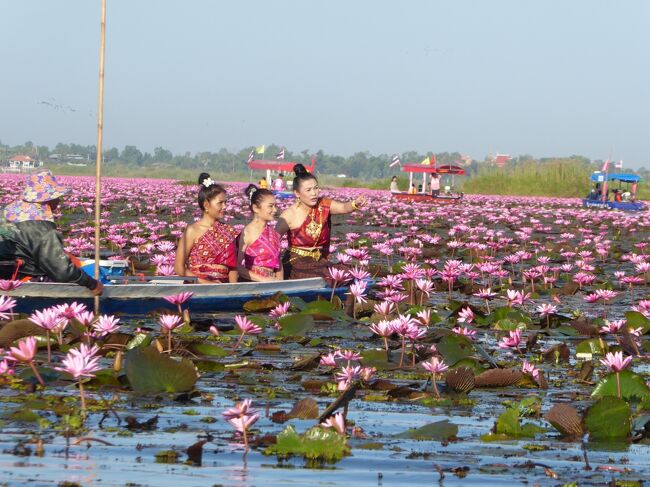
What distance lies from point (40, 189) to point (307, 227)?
3085 mm

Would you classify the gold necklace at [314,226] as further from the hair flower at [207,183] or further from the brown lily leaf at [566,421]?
the brown lily leaf at [566,421]

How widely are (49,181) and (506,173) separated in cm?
4987

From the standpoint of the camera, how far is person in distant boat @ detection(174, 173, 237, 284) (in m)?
8.84

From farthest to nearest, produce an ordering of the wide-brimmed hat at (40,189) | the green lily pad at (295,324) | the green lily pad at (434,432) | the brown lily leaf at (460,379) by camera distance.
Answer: the wide-brimmed hat at (40,189)
the green lily pad at (295,324)
the brown lily leaf at (460,379)
the green lily pad at (434,432)

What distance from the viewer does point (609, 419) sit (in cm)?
405

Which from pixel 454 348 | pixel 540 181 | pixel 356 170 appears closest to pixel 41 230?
pixel 454 348

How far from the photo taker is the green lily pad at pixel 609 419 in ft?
13.2

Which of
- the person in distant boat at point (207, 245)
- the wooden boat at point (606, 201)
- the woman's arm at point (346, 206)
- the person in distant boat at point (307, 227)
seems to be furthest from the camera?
the wooden boat at point (606, 201)

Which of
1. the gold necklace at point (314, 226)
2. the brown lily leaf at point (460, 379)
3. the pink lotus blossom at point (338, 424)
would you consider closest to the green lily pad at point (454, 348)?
the brown lily leaf at point (460, 379)

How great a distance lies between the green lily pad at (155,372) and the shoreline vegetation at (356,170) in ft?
24.9

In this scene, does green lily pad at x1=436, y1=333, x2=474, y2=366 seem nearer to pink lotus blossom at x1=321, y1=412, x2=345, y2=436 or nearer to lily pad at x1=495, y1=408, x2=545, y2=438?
lily pad at x1=495, y1=408, x2=545, y2=438

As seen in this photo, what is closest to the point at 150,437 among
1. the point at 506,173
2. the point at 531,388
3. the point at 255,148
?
the point at 531,388

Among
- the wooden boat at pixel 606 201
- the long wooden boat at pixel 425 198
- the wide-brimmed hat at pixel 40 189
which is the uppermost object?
the wide-brimmed hat at pixel 40 189

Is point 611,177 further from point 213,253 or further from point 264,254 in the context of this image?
point 213,253
